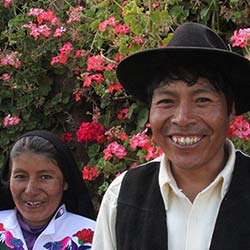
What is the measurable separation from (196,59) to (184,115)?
178 mm

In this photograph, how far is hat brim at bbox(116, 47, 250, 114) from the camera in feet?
6.76

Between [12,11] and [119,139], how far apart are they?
142 cm

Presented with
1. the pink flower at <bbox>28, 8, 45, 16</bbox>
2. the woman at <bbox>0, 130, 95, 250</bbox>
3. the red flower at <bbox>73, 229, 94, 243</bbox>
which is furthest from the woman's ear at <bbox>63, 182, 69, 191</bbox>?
the pink flower at <bbox>28, 8, 45, 16</bbox>

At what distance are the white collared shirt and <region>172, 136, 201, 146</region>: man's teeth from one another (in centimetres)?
14

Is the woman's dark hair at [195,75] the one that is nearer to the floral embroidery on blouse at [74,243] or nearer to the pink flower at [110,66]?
the floral embroidery on blouse at [74,243]

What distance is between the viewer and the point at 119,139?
3602 mm

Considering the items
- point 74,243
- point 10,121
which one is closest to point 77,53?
point 10,121

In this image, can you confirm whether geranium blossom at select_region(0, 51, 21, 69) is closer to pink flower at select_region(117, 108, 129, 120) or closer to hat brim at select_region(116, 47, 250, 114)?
pink flower at select_region(117, 108, 129, 120)

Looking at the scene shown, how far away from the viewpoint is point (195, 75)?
2.09 metres

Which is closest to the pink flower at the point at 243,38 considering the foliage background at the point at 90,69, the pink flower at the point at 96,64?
the foliage background at the point at 90,69

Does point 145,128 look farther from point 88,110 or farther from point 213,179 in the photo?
point 213,179

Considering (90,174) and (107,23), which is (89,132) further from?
(107,23)

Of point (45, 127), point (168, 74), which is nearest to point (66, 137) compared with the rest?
point (45, 127)

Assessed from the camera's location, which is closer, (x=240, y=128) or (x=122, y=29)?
(x=240, y=128)
